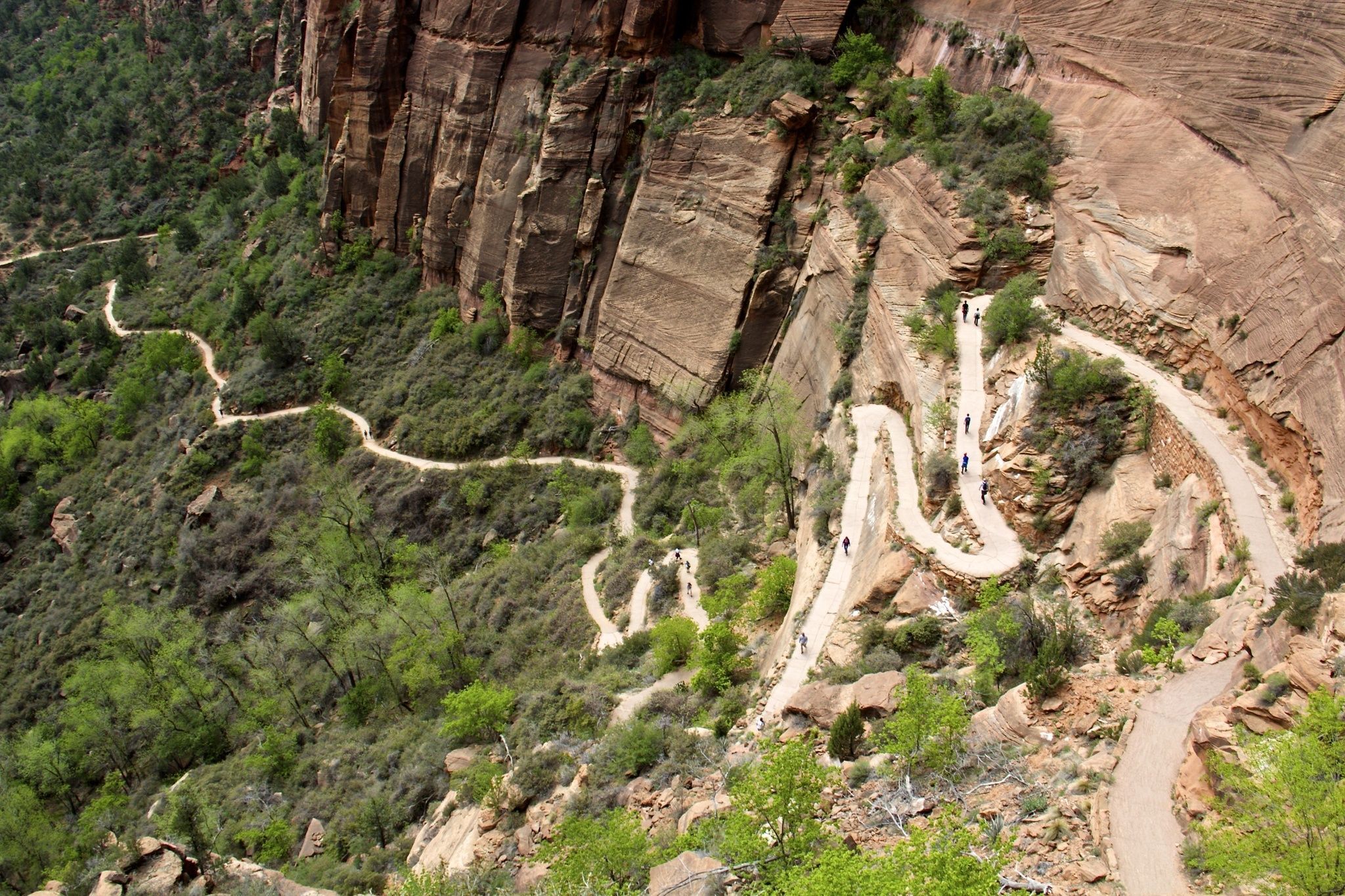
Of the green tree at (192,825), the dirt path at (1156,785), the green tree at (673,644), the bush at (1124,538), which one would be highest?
the bush at (1124,538)

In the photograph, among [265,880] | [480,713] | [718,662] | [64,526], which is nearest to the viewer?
[265,880]

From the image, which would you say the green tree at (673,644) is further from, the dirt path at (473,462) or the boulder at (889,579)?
the boulder at (889,579)

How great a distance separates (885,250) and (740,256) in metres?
8.94

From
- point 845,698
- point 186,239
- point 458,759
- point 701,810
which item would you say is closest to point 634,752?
point 701,810

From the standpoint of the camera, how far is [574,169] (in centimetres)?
4494

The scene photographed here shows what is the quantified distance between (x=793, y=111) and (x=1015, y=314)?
56.9 feet

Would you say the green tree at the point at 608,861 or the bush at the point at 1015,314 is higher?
the bush at the point at 1015,314

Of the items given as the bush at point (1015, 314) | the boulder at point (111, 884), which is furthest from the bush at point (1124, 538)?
the boulder at point (111, 884)

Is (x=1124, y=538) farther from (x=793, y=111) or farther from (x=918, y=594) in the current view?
(x=793, y=111)

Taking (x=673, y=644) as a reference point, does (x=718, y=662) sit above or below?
above

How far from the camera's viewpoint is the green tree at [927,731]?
561 inches

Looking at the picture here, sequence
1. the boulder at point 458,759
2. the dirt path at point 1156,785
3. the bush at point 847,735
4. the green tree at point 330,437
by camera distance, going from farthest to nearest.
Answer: the green tree at point 330,437 < the boulder at point 458,759 < the bush at point 847,735 < the dirt path at point 1156,785

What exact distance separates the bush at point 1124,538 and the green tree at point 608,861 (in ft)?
36.8

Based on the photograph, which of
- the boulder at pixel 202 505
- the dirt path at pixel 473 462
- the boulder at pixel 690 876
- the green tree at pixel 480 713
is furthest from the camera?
the boulder at pixel 202 505
